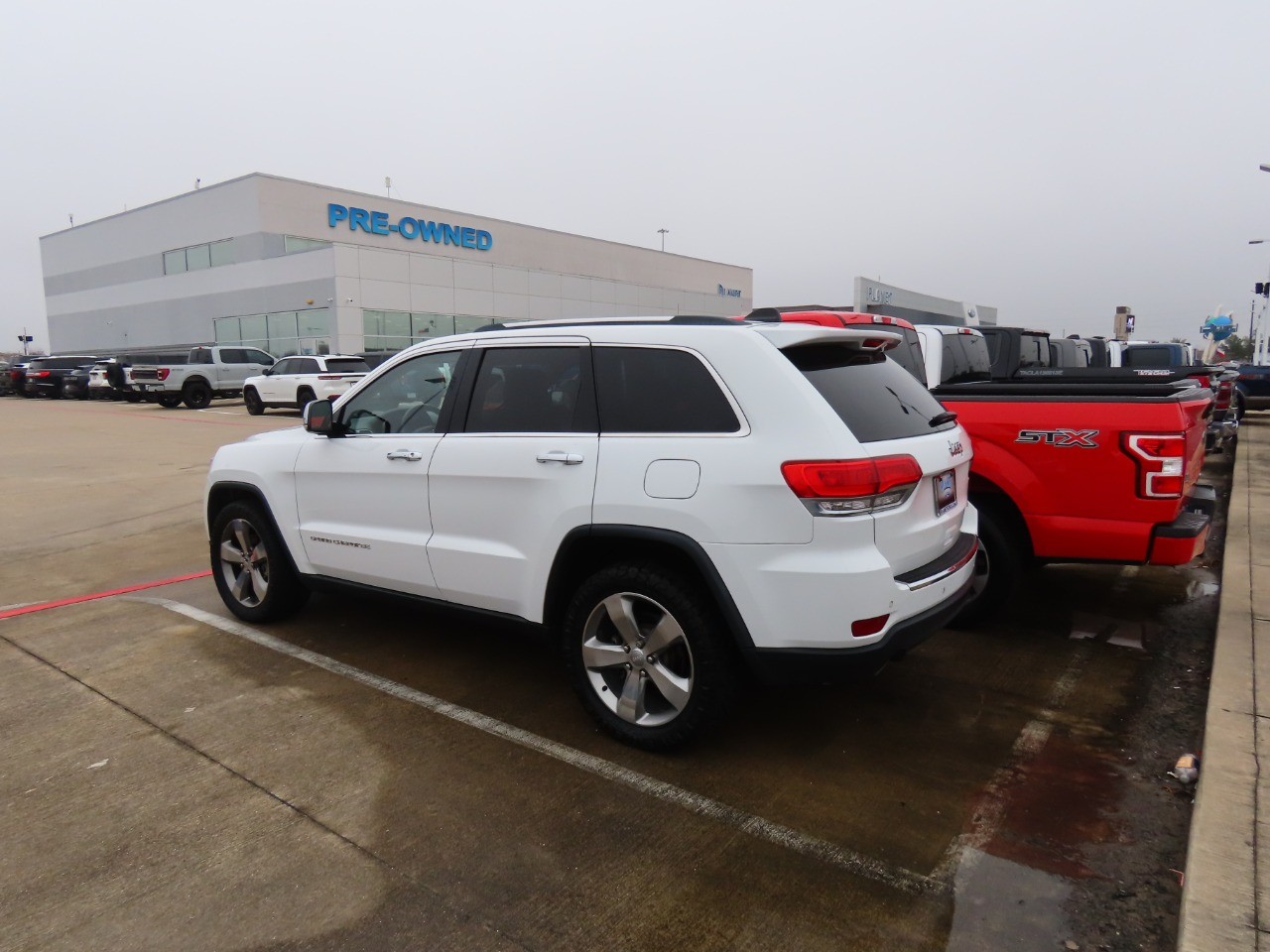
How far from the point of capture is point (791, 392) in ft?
10.4

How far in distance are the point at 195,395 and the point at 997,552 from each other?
2739 centimetres

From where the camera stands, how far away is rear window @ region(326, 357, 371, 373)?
76.6ft

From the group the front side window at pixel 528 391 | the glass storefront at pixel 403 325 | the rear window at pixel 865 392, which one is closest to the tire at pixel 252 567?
the front side window at pixel 528 391

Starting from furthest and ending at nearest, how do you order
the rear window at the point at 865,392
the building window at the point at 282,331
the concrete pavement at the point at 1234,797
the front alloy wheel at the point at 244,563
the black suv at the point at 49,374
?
the building window at the point at 282,331
the black suv at the point at 49,374
the front alloy wheel at the point at 244,563
the rear window at the point at 865,392
the concrete pavement at the point at 1234,797

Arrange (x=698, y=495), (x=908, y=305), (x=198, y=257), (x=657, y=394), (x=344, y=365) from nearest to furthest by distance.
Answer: (x=698, y=495) → (x=657, y=394) → (x=344, y=365) → (x=908, y=305) → (x=198, y=257)

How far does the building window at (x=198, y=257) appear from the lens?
131 ft

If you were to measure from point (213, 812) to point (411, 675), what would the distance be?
1.41 meters

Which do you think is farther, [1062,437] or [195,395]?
[195,395]

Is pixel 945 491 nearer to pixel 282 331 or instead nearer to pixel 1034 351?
pixel 1034 351

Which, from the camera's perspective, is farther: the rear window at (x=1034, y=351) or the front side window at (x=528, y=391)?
the rear window at (x=1034, y=351)

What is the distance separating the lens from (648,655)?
348cm

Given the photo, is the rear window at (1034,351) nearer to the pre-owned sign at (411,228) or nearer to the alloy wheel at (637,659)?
the alloy wheel at (637,659)

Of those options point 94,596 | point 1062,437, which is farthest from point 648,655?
point 94,596

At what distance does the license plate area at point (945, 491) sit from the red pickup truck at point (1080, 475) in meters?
1.26
